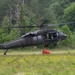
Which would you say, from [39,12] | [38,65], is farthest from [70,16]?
[38,65]

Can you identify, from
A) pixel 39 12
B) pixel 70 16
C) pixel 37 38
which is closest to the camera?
pixel 37 38

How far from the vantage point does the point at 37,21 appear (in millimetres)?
60719

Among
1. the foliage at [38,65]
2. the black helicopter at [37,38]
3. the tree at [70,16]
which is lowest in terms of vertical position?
the foliage at [38,65]

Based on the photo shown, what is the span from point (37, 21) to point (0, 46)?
1547 inches

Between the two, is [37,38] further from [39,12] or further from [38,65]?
[39,12]

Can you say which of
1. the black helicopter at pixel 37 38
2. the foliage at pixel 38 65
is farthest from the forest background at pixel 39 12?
the foliage at pixel 38 65

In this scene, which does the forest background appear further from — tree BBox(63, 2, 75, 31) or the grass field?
the grass field

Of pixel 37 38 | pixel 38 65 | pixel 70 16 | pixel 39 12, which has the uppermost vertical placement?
pixel 39 12

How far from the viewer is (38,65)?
1606 cm

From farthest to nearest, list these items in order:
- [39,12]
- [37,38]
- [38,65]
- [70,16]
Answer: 1. [39,12]
2. [70,16]
3. [37,38]
4. [38,65]

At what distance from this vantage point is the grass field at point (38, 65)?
47.8 feet

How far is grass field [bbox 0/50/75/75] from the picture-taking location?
14.6 m

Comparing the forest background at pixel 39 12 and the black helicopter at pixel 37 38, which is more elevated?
the forest background at pixel 39 12

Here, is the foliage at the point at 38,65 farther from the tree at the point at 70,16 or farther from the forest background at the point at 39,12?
the tree at the point at 70,16
